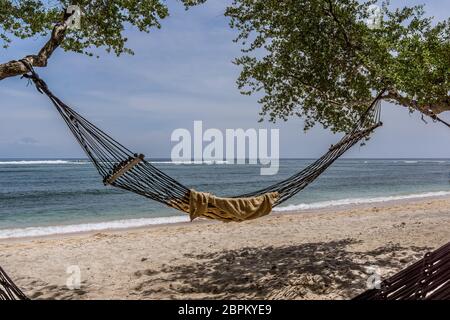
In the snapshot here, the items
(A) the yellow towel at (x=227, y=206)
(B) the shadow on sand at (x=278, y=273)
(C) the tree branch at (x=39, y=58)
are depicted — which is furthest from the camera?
(B) the shadow on sand at (x=278, y=273)

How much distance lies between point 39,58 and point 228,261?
453cm

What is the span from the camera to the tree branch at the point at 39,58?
163 inches

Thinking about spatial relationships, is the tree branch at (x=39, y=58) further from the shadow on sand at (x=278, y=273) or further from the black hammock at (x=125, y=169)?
the shadow on sand at (x=278, y=273)

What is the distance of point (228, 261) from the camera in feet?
23.2

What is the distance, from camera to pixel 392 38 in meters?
5.70

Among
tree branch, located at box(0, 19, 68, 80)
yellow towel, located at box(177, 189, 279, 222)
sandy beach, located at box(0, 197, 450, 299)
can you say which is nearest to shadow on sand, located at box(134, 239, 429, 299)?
sandy beach, located at box(0, 197, 450, 299)

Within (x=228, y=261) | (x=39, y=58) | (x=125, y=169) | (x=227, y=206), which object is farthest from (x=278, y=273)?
(x=39, y=58)

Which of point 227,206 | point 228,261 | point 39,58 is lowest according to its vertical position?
point 228,261

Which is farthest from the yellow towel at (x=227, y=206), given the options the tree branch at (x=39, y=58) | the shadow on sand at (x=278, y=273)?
the tree branch at (x=39, y=58)

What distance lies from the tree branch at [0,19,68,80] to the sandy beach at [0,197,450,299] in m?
3.21

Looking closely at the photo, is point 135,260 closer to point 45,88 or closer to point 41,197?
point 45,88

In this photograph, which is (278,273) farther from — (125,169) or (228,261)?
(125,169)

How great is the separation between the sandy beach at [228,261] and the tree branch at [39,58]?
3211 mm

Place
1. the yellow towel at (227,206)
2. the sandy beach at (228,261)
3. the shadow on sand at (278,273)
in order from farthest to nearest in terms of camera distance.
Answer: the sandy beach at (228,261) → the shadow on sand at (278,273) → the yellow towel at (227,206)
